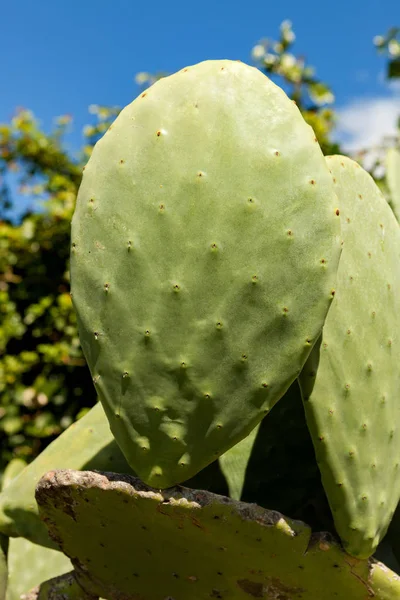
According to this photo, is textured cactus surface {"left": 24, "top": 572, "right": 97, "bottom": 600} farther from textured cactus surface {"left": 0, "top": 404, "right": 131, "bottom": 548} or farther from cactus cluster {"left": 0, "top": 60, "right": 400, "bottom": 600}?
cactus cluster {"left": 0, "top": 60, "right": 400, "bottom": 600}

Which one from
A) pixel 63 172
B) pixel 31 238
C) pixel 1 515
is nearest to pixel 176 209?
pixel 1 515

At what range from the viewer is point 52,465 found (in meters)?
1.54

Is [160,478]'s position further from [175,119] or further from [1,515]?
[1,515]

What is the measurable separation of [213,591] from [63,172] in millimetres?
2962

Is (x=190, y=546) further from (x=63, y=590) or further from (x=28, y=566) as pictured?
(x=28, y=566)

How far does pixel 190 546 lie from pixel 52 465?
0.50 meters

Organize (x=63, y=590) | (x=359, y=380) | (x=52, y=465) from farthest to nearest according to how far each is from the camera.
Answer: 1. (x=52, y=465)
2. (x=63, y=590)
3. (x=359, y=380)

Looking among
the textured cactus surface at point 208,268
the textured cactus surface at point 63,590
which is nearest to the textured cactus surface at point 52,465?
the textured cactus surface at point 63,590

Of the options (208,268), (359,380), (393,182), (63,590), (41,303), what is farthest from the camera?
(41,303)

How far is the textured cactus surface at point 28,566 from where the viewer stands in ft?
5.73

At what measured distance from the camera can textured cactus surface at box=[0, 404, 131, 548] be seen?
4.96 feet

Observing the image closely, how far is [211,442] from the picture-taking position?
1.08 meters

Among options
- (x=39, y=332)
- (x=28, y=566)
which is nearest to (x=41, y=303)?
(x=39, y=332)

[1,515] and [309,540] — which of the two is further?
[1,515]
